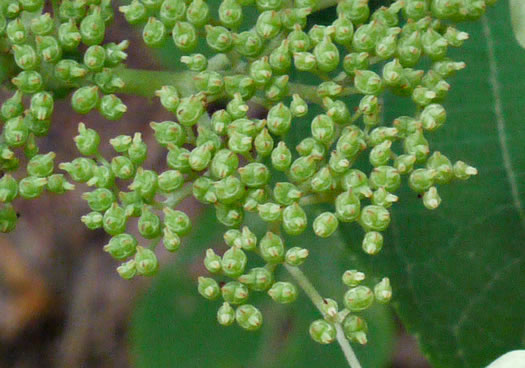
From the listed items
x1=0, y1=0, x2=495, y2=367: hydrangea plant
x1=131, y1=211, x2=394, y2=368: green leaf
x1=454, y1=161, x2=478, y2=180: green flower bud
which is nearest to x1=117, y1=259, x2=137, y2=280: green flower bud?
x1=0, y1=0, x2=495, y2=367: hydrangea plant

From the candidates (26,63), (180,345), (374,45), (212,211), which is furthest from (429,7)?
(180,345)

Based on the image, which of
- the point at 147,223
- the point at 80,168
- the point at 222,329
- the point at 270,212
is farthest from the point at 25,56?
the point at 222,329

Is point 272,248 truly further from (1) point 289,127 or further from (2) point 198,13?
(2) point 198,13

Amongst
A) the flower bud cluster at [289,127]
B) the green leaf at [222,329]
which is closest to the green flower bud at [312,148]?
the flower bud cluster at [289,127]

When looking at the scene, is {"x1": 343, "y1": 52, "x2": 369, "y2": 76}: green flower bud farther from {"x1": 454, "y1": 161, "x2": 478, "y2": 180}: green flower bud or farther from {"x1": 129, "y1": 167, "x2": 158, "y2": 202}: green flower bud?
{"x1": 129, "y1": 167, "x2": 158, "y2": 202}: green flower bud

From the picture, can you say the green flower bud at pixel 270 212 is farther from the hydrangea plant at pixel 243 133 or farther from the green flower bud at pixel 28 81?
the green flower bud at pixel 28 81

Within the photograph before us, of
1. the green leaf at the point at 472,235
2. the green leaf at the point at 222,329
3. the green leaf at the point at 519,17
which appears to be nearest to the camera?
the green leaf at the point at 519,17

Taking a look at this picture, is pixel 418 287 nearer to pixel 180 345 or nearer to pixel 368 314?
pixel 368 314
